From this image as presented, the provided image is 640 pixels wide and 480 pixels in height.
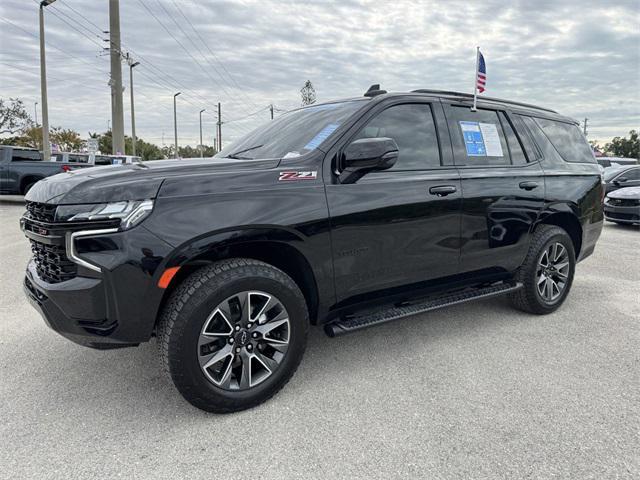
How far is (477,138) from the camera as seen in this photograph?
12.2ft

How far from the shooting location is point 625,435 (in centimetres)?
238

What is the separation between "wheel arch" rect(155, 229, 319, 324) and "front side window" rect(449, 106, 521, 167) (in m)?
1.55

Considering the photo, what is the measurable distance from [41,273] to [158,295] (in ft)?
2.53

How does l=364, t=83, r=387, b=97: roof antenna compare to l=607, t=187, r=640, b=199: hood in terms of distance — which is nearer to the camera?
l=364, t=83, r=387, b=97: roof antenna

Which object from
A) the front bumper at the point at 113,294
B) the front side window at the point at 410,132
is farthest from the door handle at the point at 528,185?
the front bumper at the point at 113,294

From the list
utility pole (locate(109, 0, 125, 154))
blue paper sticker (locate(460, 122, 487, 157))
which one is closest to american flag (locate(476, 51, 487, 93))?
blue paper sticker (locate(460, 122, 487, 157))

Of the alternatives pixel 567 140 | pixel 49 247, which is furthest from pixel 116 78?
pixel 49 247

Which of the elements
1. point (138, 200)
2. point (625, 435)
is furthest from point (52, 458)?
point (625, 435)

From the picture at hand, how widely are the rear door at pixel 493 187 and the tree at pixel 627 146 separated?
70.3m

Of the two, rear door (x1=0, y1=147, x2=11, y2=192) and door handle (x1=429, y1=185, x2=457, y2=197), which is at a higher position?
rear door (x1=0, y1=147, x2=11, y2=192)

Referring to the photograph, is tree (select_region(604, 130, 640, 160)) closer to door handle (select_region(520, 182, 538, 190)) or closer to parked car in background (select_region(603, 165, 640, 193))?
parked car in background (select_region(603, 165, 640, 193))

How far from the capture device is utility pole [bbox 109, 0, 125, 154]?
1966 centimetres

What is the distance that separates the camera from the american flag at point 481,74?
14.1ft

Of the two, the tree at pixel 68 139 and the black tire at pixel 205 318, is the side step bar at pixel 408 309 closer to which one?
the black tire at pixel 205 318
